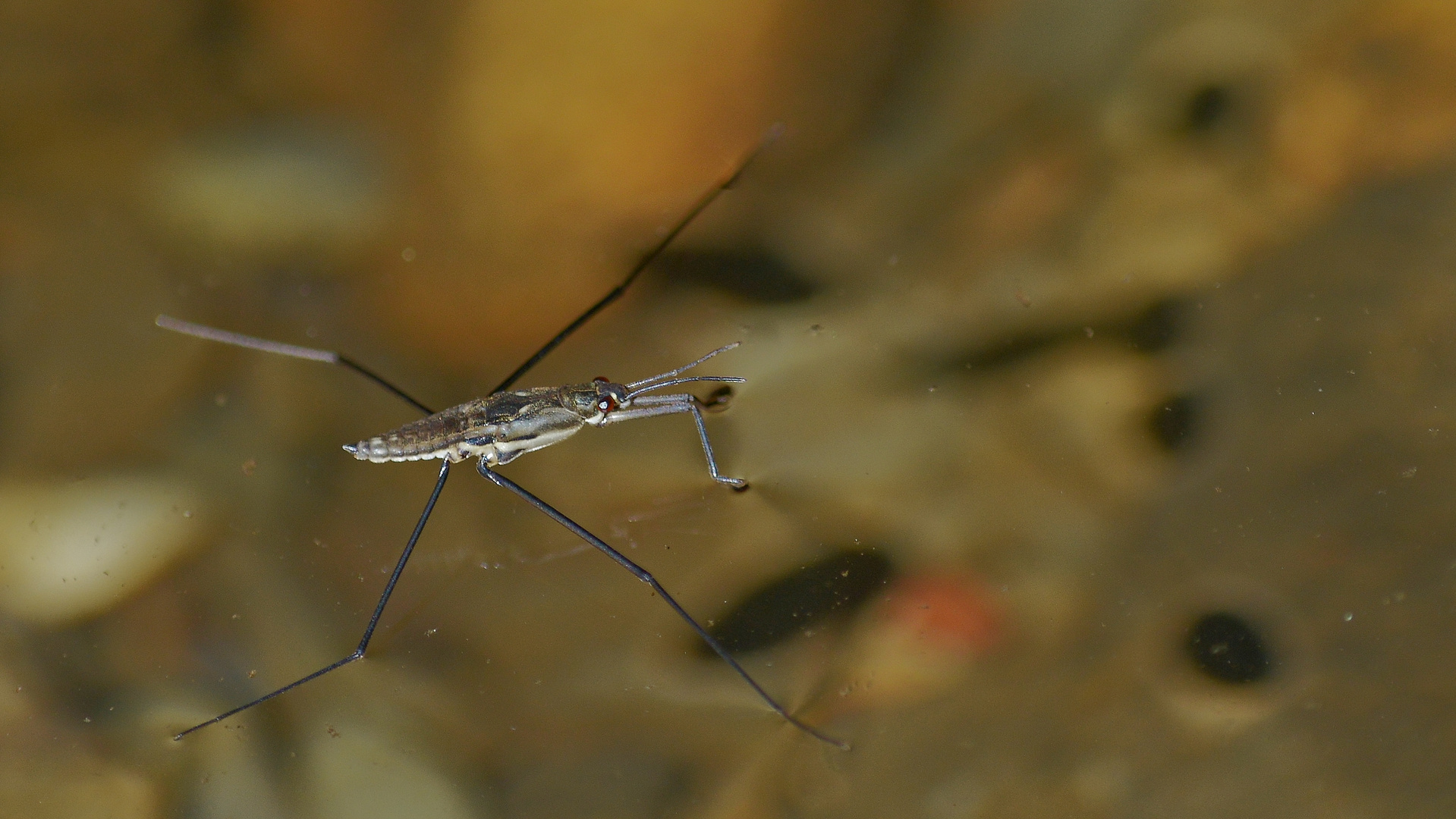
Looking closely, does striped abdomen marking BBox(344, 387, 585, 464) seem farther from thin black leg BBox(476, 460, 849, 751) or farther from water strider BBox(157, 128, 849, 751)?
thin black leg BBox(476, 460, 849, 751)

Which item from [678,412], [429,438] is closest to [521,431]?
[429,438]

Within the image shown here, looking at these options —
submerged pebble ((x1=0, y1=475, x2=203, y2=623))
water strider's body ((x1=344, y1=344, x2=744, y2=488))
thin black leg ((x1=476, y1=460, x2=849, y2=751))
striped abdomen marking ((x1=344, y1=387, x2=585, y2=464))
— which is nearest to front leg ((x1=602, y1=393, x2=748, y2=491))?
water strider's body ((x1=344, y1=344, x2=744, y2=488))

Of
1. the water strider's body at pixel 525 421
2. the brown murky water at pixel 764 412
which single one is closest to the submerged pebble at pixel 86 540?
the brown murky water at pixel 764 412

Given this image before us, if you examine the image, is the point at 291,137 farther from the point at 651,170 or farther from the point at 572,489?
the point at 572,489

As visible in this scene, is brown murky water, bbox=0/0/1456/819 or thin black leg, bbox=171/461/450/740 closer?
brown murky water, bbox=0/0/1456/819

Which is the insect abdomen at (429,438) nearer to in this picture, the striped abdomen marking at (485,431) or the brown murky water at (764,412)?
the striped abdomen marking at (485,431)
